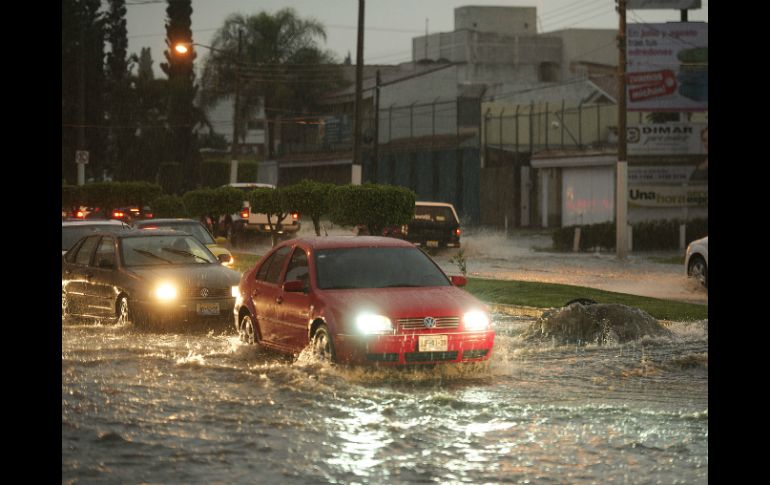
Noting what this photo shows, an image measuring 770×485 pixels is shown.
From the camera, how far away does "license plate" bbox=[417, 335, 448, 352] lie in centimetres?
1228

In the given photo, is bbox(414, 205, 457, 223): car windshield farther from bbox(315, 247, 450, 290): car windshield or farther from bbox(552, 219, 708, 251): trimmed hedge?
bbox(315, 247, 450, 290): car windshield

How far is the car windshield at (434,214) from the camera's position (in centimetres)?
3722

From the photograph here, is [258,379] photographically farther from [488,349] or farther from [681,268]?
[681,268]

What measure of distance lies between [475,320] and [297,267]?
7.79 feet

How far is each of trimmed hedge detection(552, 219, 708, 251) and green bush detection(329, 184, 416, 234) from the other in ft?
49.9

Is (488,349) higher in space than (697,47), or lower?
lower

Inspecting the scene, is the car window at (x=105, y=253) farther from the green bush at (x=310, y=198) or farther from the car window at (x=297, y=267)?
the green bush at (x=310, y=198)

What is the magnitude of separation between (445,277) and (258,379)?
2.32m

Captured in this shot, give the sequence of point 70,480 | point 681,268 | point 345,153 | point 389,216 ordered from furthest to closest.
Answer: point 345,153 < point 681,268 < point 389,216 < point 70,480

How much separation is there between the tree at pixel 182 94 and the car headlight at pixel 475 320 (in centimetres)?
6667

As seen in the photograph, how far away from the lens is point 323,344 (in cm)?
1266

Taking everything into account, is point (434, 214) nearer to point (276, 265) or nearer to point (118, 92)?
point (276, 265)
